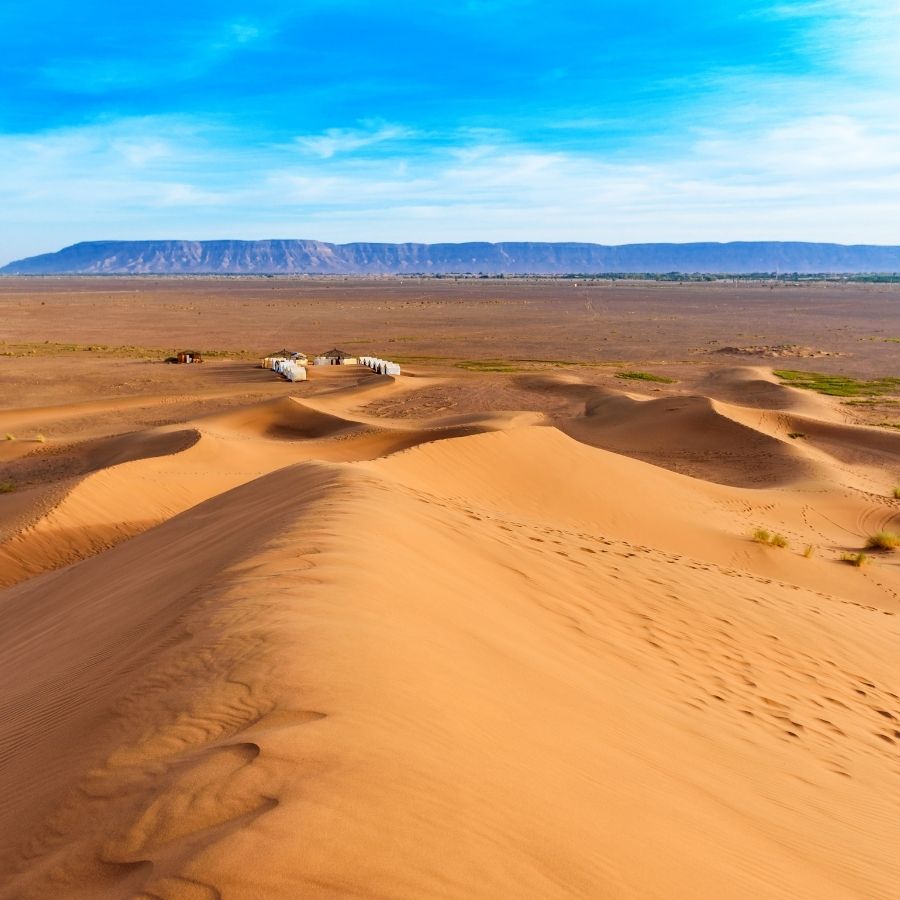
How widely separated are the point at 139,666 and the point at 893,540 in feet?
39.9

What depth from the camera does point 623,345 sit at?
4716 cm

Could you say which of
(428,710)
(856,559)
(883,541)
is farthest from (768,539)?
(428,710)

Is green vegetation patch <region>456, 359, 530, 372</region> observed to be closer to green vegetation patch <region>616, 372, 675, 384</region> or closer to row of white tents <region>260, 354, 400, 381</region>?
row of white tents <region>260, 354, 400, 381</region>

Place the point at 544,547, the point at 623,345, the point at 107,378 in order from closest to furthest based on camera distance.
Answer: the point at 544,547 → the point at 107,378 → the point at 623,345

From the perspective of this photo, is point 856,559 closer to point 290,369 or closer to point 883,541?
point 883,541

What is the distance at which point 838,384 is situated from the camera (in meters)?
32.3

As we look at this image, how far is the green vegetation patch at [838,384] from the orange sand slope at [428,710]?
21.2 m

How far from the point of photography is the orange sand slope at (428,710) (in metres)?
2.73

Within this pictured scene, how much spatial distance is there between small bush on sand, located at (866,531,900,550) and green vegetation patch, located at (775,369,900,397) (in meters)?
18.1

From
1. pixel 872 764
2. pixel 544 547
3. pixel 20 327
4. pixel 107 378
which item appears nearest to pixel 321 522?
pixel 544 547

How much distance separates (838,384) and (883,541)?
2140cm

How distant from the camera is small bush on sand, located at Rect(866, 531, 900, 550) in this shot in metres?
13.0

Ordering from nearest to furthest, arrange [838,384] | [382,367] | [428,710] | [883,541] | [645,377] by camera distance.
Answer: [428,710]
[883,541]
[838,384]
[382,367]
[645,377]

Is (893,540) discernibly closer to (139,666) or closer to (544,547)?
(544,547)
